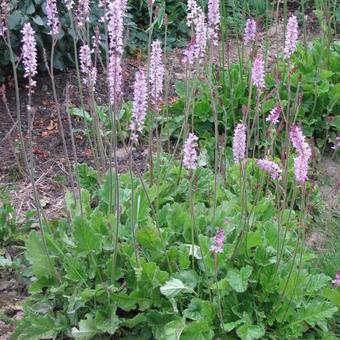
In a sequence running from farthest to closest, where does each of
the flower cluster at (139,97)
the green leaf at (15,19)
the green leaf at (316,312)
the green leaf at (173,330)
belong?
1. the green leaf at (15,19)
2. the green leaf at (316,312)
3. the green leaf at (173,330)
4. the flower cluster at (139,97)

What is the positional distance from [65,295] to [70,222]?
401 mm

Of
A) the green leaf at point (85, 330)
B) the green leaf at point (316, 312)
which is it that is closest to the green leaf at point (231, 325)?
the green leaf at point (316, 312)

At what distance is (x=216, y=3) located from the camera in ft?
9.43

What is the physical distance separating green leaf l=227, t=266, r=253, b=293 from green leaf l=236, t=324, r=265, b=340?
13 centimetres

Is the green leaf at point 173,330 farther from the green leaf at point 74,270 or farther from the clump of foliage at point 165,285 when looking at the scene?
the green leaf at point 74,270

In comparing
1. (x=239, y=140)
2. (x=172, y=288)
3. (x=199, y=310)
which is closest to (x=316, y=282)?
(x=199, y=310)

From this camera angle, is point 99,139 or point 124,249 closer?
point 124,249

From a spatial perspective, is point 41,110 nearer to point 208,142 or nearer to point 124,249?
point 208,142

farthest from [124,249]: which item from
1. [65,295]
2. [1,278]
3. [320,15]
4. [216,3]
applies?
[320,15]

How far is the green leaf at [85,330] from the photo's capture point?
254cm

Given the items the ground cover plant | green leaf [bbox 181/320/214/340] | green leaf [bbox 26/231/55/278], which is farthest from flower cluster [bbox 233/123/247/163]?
green leaf [bbox 26/231/55/278]

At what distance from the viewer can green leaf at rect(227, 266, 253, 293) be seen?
2578 mm

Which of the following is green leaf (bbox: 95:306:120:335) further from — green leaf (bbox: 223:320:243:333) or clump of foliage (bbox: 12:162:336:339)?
Answer: green leaf (bbox: 223:320:243:333)

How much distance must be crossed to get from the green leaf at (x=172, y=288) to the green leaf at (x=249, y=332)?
A: 9.1 inches
